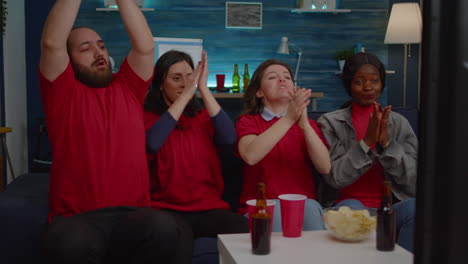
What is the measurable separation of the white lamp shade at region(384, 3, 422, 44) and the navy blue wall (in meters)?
0.79

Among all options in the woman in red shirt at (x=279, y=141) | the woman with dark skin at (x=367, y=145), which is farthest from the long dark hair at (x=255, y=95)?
the woman with dark skin at (x=367, y=145)

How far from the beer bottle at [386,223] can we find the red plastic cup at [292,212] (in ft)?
0.74

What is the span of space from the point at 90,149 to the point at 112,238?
0.34 metres

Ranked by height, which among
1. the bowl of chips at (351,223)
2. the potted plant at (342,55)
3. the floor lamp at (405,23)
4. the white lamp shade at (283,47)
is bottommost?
the bowl of chips at (351,223)

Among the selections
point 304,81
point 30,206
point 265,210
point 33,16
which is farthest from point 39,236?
point 304,81

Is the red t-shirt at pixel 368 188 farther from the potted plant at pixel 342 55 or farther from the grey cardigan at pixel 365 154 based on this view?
the potted plant at pixel 342 55

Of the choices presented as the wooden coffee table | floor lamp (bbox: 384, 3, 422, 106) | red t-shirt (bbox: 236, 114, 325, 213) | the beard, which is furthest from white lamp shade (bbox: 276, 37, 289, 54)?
the wooden coffee table

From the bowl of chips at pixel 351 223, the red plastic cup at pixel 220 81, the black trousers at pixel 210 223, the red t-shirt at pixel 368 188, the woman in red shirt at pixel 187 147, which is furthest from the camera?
the red plastic cup at pixel 220 81

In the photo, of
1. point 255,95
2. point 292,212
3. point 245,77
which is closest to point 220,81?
point 245,77

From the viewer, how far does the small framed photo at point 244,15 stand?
558 cm

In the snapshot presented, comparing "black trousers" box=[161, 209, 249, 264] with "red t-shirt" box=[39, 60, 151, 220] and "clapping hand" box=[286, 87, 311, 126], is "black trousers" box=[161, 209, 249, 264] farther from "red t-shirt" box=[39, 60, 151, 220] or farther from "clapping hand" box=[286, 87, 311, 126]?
"clapping hand" box=[286, 87, 311, 126]

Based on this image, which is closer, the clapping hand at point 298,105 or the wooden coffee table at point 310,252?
the wooden coffee table at point 310,252

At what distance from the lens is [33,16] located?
518cm

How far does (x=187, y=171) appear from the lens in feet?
6.77
